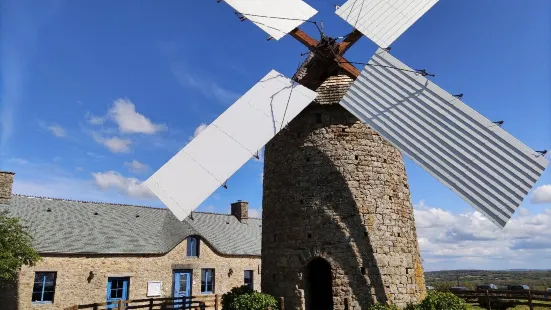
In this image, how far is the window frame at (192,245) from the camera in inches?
947

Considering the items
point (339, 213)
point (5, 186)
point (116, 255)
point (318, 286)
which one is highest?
point (5, 186)

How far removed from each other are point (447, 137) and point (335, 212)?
13.0 feet

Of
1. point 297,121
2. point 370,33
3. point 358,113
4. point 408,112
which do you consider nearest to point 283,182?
point 297,121

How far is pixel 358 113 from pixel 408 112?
132cm

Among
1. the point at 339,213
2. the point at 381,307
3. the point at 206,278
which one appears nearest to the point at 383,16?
the point at 339,213

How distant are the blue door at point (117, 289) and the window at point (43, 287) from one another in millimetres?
2708

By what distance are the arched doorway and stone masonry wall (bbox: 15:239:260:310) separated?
40.5ft

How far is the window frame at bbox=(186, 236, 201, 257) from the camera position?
24062mm

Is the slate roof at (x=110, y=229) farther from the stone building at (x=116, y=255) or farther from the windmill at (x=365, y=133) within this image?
the windmill at (x=365, y=133)

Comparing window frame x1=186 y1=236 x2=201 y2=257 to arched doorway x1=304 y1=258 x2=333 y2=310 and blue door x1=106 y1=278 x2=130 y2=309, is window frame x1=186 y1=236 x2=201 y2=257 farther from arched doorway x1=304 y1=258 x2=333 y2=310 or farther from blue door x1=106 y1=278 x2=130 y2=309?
arched doorway x1=304 y1=258 x2=333 y2=310

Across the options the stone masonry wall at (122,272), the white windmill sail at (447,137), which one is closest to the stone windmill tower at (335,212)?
the white windmill sail at (447,137)

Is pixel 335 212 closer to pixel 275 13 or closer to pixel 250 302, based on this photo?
pixel 250 302

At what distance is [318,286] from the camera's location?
527 inches

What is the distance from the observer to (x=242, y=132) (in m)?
10.5
